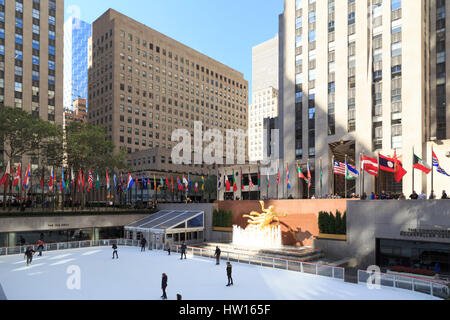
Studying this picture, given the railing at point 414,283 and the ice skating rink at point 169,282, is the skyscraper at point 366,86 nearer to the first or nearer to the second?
the ice skating rink at point 169,282

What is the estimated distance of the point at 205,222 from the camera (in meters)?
42.8

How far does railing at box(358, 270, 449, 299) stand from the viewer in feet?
55.9

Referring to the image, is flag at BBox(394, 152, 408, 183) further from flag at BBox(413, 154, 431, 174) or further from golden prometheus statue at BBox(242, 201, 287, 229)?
golden prometheus statue at BBox(242, 201, 287, 229)

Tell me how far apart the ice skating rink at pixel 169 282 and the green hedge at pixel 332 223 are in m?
9.98

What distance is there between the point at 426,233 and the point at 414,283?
9.25 metres

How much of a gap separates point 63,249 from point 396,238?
30450mm

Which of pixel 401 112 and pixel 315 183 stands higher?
pixel 401 112

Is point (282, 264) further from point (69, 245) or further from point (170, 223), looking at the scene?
point (69, 245)

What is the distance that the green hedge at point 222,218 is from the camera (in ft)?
134

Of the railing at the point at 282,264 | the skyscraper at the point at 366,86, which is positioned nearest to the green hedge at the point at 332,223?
the railing at the point at 282,264

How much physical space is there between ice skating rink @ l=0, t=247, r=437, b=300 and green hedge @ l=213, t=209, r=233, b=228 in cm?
1227

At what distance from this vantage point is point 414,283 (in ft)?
59.0

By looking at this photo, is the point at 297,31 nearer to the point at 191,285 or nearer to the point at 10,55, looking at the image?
the point at 191,285
